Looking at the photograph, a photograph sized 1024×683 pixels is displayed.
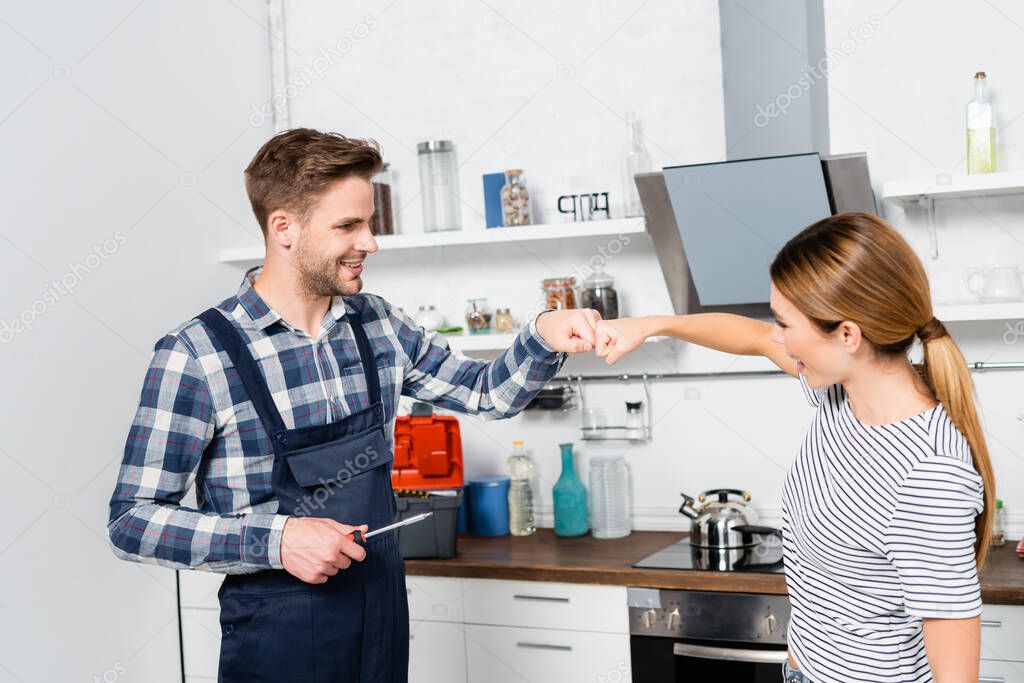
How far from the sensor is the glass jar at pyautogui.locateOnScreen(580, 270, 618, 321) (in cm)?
294

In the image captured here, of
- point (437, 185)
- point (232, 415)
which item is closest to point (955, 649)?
point (232, 415)

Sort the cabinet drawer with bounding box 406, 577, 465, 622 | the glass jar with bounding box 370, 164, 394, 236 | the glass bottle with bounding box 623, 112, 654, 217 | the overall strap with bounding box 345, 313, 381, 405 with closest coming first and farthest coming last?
the overall strap with bounding box 345, 313, 381, 405 → the cabinet drawer with bounding box 406, 577, 465, 622 → the glass bottle with bounding box 623, 112, 654, 217 → the glass jar with bounding box 370, 164, 394, 236

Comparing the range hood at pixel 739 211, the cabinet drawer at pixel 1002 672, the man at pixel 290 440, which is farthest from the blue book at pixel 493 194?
the cabinet drawer at pixel 1002 672

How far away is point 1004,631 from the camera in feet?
7.34

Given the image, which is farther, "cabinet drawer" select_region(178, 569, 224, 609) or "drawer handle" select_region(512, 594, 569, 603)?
"cabinet drawer" select_region(178, 569, 224, 609)

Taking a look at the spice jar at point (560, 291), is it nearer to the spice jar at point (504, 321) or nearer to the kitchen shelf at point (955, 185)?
the spice jar at point (504, 321)

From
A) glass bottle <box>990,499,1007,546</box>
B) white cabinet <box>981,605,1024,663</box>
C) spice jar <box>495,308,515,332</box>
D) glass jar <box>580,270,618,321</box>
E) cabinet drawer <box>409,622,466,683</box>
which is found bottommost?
cabinet drawer <box>409,622,466,683</box>

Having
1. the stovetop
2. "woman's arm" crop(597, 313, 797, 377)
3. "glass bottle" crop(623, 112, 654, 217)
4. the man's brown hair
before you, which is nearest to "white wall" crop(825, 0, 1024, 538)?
"glass bottle" crop(623, 112, 654, 217)

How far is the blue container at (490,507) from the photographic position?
10.1 feet

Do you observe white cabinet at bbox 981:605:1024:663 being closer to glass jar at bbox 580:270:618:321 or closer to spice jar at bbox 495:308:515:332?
glass jar at bbox 580:270:618:321

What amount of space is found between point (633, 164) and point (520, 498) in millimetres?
1034

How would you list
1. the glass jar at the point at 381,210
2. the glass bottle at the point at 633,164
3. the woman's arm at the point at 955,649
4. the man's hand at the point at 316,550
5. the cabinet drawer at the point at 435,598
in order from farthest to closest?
1. the glass jar at the point at 381,210
2. the glass bottle at the point at 633,164
3. the cabinet drawer at the point at 435,598
4. the man's hand at the point at 316,550
5. the woman's arm at the point at 955,649

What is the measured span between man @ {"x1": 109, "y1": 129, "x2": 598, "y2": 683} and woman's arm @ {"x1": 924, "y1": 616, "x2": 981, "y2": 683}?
737 mm

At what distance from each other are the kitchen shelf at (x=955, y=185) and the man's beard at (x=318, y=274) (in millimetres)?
1416
